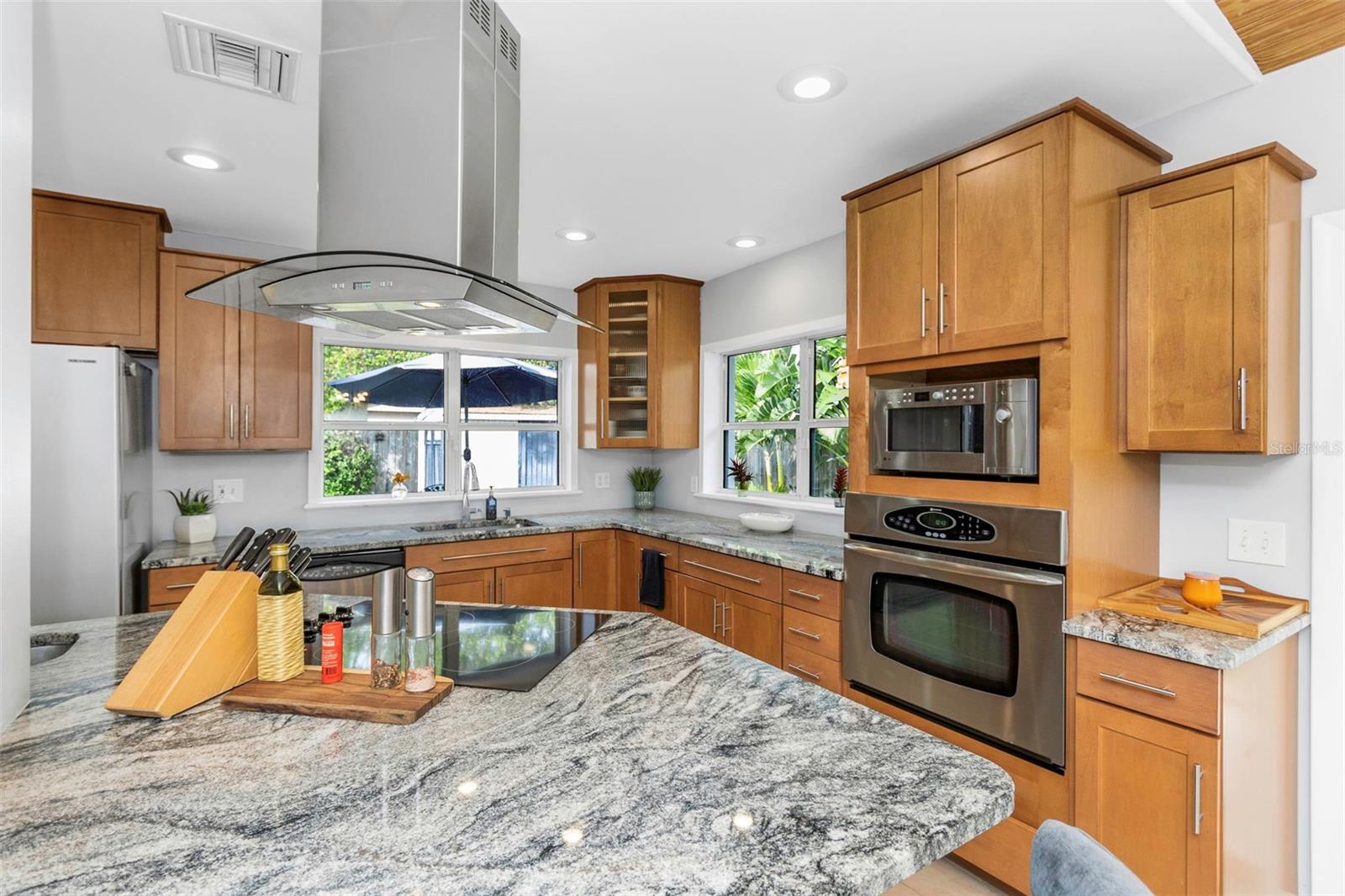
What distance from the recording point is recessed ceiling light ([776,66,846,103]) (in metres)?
1.92

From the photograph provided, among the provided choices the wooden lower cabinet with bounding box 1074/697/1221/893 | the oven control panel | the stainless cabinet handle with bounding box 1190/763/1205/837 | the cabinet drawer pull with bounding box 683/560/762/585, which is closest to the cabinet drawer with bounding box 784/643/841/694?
the cabinet drawer pull with bounding box 683/560/762/585

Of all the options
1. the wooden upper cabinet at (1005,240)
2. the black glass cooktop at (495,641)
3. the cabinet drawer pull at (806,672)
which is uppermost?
the wooden upper cabinet at (1005,240)

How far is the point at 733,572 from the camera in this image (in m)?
3.12

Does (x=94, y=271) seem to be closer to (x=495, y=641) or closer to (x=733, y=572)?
(x=495, y=641)

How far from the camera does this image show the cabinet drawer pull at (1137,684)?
Answer: 1.66m

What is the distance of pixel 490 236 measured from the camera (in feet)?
5.01

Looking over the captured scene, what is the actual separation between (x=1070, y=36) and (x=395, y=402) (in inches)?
147

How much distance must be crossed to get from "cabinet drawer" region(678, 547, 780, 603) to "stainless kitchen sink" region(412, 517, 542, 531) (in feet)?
3.48

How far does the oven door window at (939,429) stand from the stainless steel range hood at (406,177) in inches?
56.1

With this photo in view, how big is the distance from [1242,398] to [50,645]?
10.7 ft

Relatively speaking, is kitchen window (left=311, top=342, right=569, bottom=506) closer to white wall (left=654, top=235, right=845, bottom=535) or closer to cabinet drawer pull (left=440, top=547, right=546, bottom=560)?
cabinet drawer pull (left=440, top=547, right=546, bottom=560)

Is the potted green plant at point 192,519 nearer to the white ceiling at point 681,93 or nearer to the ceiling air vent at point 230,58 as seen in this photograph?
the white ceiling at point 681,93

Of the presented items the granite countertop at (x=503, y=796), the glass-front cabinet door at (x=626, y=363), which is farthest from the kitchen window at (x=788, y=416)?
the granite countertop at (x=503, y=796)

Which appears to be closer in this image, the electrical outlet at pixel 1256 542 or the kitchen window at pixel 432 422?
the electrical outlet at pixel 1256 542
